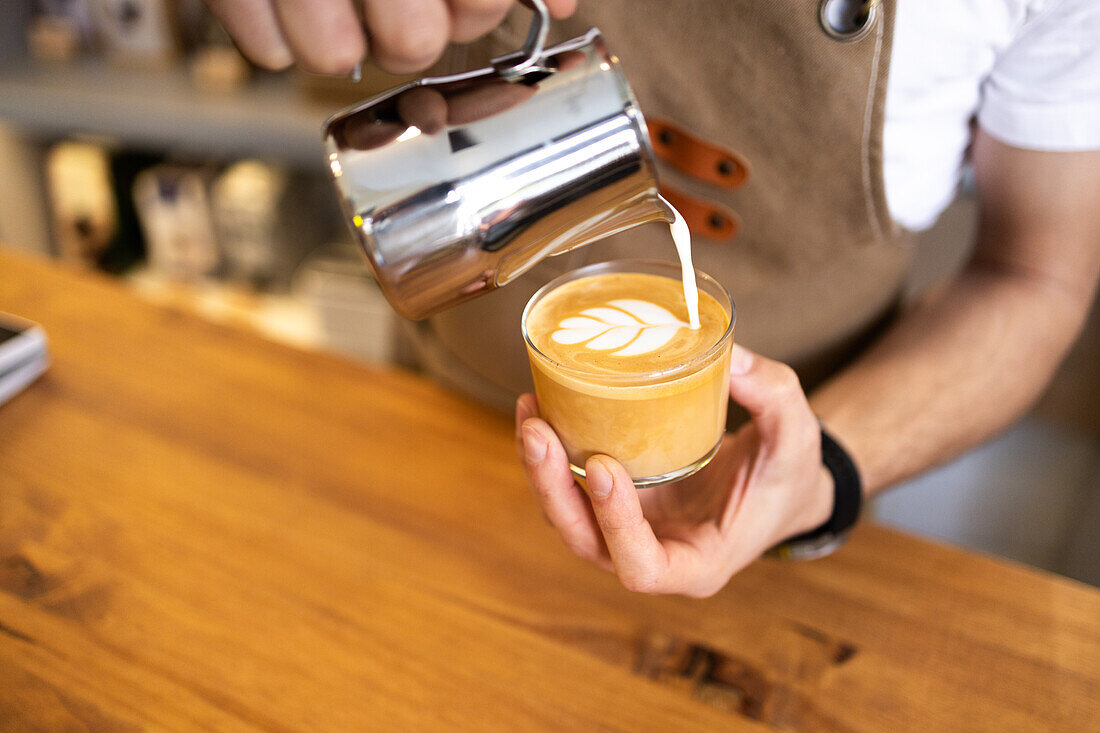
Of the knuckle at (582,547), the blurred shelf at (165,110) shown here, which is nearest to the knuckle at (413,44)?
the knuckle at (582,547)

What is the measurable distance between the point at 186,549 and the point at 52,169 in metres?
2.10

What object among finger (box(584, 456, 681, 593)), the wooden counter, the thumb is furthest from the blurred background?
finger (box(584, 456, 681, 593))

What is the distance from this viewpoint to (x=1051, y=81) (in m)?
0.91

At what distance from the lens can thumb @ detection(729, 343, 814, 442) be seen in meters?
0.76

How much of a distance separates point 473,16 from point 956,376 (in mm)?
775

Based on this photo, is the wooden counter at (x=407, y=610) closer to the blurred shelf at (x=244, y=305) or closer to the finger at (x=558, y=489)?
the finger at (x=558, y=489)

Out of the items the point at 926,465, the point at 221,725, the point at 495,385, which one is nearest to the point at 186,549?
the point at 221,725

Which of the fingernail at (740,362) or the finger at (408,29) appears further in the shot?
the fingernail at (740,362)

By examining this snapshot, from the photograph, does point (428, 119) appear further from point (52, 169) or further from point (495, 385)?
point (52, 169)

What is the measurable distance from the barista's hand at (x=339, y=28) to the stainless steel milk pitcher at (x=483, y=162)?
4cm

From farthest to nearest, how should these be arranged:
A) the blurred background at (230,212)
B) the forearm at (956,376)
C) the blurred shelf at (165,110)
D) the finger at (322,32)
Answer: the blurred shelf at (165,110) < the blurred background at (230,212) < the forearm at (956,376) < the finger at (322,32)

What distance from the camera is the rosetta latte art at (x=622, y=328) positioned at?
72 centimetres

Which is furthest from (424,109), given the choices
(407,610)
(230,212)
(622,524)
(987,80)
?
(230,212)

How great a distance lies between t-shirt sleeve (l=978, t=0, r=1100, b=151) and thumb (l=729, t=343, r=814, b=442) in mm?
466
